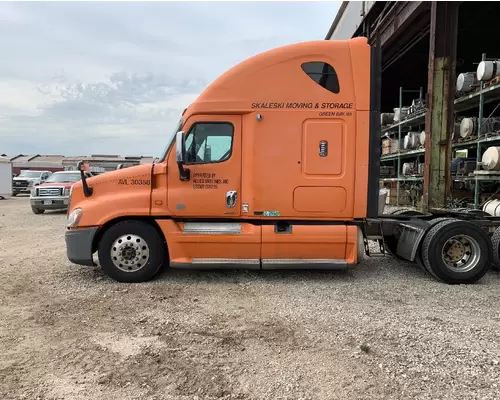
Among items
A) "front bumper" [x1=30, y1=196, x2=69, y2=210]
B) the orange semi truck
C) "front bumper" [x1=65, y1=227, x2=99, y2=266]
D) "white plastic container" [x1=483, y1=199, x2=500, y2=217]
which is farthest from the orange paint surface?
"front bumper" [x1=30, y1=196, x2=69, y2=210]

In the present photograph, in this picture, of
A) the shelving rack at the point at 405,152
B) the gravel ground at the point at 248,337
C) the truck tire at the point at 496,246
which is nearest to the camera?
the gravel ground at the point at 248,337

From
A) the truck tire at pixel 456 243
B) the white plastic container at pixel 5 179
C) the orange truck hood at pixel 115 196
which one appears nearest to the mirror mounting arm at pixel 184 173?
the orange truck hood at pixel 115 196

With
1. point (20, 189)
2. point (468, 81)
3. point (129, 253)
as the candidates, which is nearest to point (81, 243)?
point (129, 253)

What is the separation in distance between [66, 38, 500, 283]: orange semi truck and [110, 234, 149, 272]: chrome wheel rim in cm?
2

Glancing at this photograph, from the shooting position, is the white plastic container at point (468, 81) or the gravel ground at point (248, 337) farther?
the white plastic container at point (468, 81)

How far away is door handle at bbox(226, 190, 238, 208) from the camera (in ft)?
19.7

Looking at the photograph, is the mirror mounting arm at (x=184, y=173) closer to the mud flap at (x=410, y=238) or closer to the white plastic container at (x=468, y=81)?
the mud flap at (x=410, y=238)

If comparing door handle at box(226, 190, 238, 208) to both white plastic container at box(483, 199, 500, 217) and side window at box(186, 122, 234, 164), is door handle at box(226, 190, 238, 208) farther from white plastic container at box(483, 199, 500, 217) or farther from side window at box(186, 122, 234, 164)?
white plastic container at box(483, 199, 500, 217)

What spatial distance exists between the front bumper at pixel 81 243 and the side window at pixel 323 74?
3962 millimetres

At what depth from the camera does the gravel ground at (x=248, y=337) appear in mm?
3164

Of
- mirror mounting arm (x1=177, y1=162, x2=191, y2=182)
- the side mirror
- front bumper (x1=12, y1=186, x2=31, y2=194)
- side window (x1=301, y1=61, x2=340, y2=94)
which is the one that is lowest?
front bumper (x1=12, y1=186, x2=31, y2=194)

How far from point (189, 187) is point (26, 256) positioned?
14.5ft

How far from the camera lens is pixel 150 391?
3094 mm

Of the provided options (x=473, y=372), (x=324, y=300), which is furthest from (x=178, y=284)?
(x=473, y=372)
